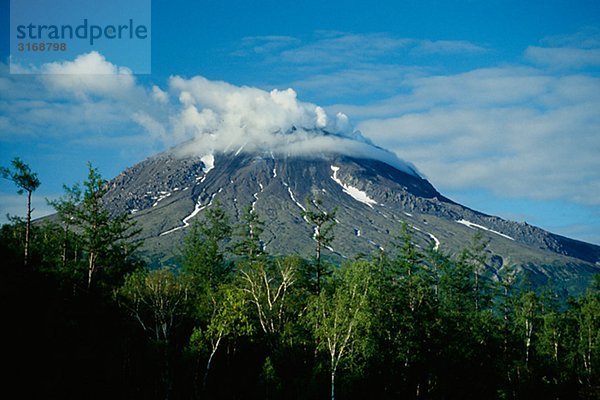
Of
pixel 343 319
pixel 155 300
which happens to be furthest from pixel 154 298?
pixel 343 319

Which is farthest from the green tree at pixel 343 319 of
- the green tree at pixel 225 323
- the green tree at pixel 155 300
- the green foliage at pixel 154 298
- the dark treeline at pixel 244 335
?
the green foliage at pixel 154 298

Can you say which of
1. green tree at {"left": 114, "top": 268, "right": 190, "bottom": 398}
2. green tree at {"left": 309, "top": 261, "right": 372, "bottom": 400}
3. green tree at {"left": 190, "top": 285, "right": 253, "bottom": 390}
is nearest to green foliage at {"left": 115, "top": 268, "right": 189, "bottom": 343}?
green tree at {"left": 114, "top": 268, "right": 190, "bottom": 398}

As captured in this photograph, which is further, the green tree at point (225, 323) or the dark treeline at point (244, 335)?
the green tree at point (225, 323)

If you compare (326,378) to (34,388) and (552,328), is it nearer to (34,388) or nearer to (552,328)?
(34,388)

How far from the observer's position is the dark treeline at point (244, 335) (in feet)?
135

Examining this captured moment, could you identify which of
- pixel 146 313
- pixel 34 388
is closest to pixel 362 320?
pixel 146 313

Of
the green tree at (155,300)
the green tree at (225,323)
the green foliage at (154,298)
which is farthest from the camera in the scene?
the green foliage at (154,298)

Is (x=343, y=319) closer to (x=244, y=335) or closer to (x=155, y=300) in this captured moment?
(x=244, y=335)

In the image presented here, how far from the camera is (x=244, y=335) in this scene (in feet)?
160

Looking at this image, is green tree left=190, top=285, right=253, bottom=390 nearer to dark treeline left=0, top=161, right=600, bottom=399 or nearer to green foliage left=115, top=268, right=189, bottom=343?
dark treeline left=0, top=161, right=600, bottom=399

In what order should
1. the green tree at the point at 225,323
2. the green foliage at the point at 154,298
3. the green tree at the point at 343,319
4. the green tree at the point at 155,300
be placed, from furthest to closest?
the green foliage at the point at 154,298 → the green tree at the point at 155,300 → the green tree at the point at 225,323 → the green tree at the point at 343,319

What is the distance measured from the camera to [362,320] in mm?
41250

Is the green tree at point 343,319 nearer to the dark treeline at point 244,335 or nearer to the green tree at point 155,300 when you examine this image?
the dark treeline at point 244,335

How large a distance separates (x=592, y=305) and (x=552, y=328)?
523cm
